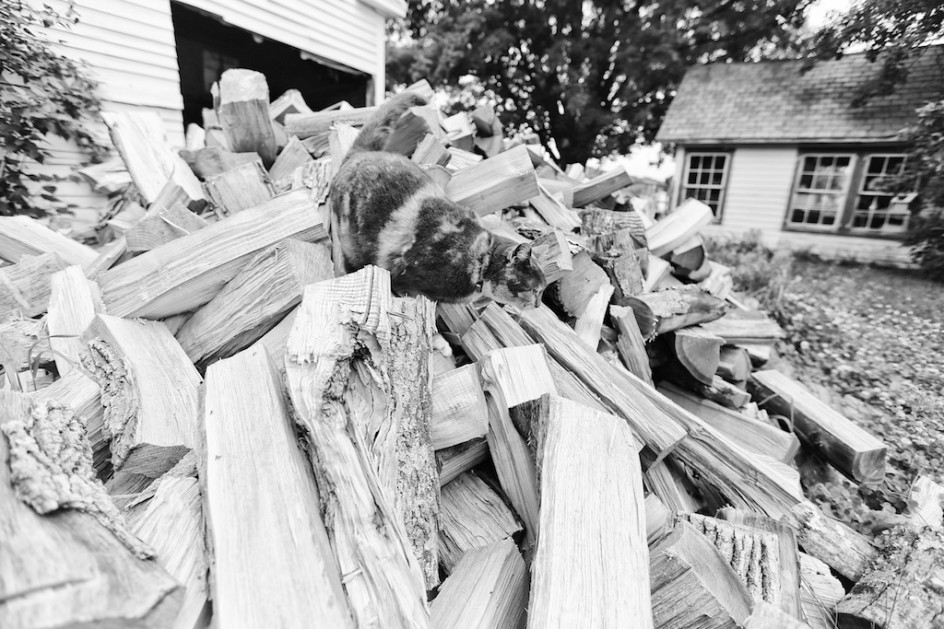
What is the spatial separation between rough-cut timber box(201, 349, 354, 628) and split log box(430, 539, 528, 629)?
0.43 metres

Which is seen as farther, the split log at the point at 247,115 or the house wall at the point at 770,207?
the house wall at the point at 770,207

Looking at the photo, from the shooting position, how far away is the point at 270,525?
960 mm

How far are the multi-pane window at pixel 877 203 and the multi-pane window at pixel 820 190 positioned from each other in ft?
0.88

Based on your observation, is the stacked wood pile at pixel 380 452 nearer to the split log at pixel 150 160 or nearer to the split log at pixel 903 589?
the split log at pixel 903 589

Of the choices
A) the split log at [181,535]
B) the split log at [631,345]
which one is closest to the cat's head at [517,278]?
the split log at [631,345]

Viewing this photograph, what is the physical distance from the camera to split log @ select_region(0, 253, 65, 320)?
194cm

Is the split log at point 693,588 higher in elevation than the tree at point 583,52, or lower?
lower

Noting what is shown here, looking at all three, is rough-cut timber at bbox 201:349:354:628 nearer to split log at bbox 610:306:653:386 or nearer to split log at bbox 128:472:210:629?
split log at bbox 128:472:210:629

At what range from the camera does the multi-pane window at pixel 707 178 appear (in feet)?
32.8

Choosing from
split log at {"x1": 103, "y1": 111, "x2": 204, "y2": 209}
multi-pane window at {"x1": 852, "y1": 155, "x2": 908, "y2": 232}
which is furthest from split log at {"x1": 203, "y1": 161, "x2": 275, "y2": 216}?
multi-pane window at {"x1": 852, "y1": 155, "x2": 908, "y2": 232}

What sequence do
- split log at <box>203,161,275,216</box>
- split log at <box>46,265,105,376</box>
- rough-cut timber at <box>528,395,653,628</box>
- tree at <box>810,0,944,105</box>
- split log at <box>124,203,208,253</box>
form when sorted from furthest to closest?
1. tree at <box>810,0,944,105</box>
2. split log at <box>203,161,275,216</box>
3. split log at <box>124,203,208,253</box>
4. split log at <box>46,265,105,376</box>
5. rough-cut timber at <box>528,395,653,628</box>

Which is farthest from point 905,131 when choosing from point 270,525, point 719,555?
point 270,525

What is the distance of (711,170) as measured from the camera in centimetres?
1012

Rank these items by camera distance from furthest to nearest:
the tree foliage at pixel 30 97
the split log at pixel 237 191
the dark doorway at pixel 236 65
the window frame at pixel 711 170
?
the window frame at pixel 711 170, the dark doorway at pixel 236 65, the tree foliage at pixel 30 97, the split log at pixel 237 191
